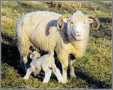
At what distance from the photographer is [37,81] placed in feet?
29.1

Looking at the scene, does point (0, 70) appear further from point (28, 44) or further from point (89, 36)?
point (89, 36)

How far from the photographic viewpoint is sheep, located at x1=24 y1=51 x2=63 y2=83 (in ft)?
28.6

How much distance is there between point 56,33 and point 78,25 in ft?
1.38

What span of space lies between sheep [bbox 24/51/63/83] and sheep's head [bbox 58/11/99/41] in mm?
486

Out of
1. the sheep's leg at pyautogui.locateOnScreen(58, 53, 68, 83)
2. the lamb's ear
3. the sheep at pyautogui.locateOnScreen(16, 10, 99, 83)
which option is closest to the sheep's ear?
the sheep at pyautogui.locateOnScreen(16, 10, 99, 83)

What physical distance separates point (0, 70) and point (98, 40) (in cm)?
154

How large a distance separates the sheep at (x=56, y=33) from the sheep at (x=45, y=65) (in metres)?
0.09

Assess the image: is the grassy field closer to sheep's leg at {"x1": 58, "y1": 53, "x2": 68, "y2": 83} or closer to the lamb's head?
sheep's leg at {"x1": 58, "y1": 53, "x2": 68, "y2": 83}

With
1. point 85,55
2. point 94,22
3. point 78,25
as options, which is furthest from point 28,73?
point 94,22

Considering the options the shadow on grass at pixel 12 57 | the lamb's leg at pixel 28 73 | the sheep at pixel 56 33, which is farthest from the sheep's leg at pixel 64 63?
the lamb's leg at pixel 28 73

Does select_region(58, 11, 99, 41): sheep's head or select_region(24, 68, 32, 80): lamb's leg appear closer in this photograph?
select_region(58, 11, 99, 41): sheep's head

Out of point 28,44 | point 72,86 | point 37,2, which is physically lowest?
point 72,86

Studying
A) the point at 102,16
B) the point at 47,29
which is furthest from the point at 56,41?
the point at 102,16


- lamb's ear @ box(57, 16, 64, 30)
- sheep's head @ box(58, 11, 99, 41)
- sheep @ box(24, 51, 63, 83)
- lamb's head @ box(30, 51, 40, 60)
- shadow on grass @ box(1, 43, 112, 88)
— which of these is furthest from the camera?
shadow on grass @ box(1, 43, 112, 88)
